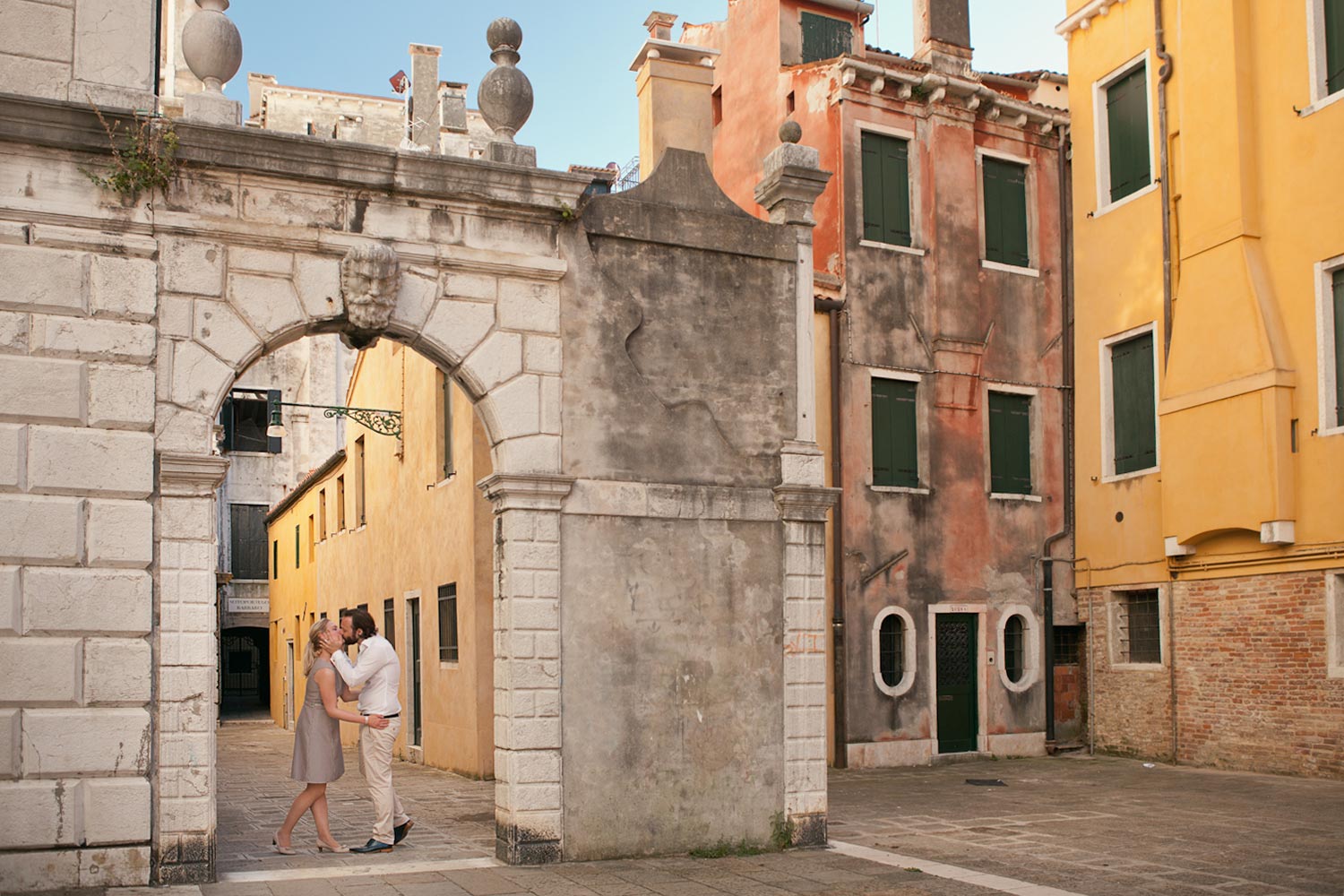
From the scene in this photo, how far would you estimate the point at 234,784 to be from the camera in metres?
A: 15.9

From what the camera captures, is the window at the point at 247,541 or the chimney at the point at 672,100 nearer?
the chimney at the point at 672,100

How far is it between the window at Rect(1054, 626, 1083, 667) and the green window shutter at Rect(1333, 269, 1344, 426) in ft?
17.1

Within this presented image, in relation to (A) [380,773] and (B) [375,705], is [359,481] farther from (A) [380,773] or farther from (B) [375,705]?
(A) [380,773]

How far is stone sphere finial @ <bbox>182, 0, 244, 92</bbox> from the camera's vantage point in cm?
884

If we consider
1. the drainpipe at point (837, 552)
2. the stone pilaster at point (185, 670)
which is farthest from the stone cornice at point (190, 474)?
the drainpipe at point (837, 552)

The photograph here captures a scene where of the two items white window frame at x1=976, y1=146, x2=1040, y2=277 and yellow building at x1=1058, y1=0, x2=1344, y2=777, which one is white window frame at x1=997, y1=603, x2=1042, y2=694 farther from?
white window frame at x1=976, y1=146, x2=1040, y2=277

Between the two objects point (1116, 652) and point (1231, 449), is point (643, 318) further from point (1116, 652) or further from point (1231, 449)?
point (1116, 652)

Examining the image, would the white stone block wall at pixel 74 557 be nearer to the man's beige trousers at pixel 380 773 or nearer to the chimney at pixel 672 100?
the man's beige trousers at pixel 380 773

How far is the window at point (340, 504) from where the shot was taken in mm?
25234

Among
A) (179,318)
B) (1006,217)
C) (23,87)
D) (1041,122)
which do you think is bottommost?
(179,318)

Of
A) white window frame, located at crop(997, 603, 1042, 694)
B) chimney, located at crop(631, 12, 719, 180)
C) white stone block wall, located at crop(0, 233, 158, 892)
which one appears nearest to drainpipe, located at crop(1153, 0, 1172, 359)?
white window frame, located at crop(997, 603, 1042, 694)

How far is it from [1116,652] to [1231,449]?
12.0ft

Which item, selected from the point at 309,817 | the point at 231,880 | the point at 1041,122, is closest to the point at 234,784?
the point at 309,817

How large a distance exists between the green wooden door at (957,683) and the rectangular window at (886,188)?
5315 millimetres
